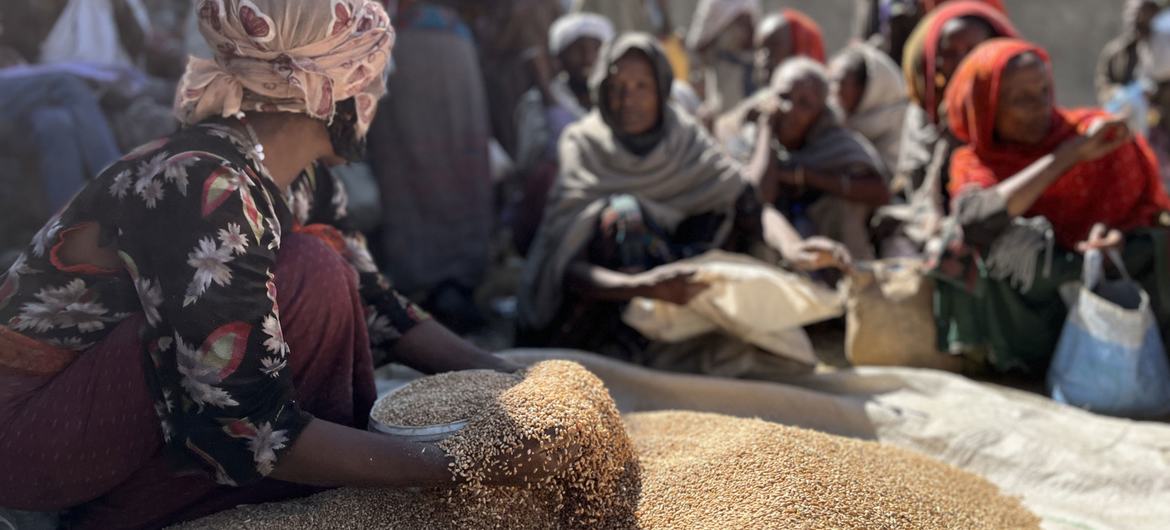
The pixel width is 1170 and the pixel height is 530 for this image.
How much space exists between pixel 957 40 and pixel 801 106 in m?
0.75

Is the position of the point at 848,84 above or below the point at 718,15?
below

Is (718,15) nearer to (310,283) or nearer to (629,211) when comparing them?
(629,211)

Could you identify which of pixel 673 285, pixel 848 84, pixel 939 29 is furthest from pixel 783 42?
pixel 673 285

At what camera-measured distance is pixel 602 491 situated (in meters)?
1.63

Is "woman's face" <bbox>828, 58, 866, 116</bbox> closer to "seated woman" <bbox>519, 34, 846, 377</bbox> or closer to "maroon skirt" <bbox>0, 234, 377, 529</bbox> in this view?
"seated woman" <bbox>519, 34, 846, 377</bbox>

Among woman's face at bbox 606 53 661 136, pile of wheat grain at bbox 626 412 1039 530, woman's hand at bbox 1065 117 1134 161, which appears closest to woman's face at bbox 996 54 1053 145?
woman's hand at bbox 1065 117 1134 161

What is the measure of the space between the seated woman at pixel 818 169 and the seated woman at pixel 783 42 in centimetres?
149

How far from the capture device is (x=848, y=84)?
4.58 meters

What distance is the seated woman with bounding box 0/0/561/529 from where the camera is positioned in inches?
53.9

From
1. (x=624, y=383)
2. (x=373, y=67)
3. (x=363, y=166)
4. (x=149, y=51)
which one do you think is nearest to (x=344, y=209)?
(x=373, y=67)

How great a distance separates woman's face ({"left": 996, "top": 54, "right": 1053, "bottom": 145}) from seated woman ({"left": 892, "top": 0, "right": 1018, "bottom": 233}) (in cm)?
52

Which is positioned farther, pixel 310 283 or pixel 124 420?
pixel 310 283

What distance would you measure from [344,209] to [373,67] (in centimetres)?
54

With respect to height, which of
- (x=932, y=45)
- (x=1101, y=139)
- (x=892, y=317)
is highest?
(x=932, y=45)
